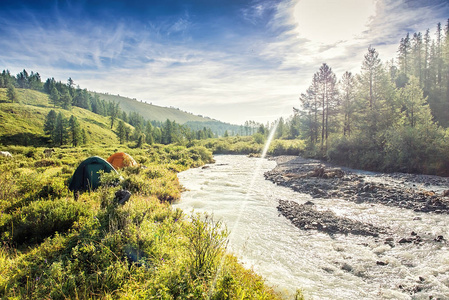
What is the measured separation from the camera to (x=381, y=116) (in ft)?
88.1

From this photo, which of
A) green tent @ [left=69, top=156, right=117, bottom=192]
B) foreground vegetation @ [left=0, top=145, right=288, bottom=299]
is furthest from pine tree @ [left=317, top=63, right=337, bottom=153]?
foreground vegetation @ [left=0, top=145, right=288, bottom=299]

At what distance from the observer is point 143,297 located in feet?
12.5

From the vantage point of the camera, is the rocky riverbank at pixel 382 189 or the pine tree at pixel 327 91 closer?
the rocky riverbank at pixel 382 189

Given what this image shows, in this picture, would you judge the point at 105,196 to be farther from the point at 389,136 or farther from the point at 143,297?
the point at 389,136

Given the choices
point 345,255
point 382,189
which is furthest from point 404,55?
point 345,255

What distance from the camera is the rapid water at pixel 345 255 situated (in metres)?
5.28

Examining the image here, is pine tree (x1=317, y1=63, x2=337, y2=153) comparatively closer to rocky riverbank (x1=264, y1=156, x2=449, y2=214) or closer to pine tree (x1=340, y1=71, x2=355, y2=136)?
pine tree (x1=340, y1=71, x2=355, y2=136)

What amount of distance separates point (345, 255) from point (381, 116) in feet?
89.8

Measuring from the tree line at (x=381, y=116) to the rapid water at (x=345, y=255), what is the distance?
14.0 metres

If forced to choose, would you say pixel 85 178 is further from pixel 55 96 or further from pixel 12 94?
pixel 55 96

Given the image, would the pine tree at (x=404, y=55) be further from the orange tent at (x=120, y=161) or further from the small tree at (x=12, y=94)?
the small tree at (x=12, y=94)

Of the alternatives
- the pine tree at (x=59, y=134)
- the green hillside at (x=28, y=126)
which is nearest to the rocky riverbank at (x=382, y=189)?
the pine tree at (x=59, y=134)

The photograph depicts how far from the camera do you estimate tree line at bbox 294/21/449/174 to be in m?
20.1

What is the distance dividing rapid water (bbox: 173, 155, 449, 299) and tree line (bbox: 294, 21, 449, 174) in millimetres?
13997
